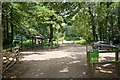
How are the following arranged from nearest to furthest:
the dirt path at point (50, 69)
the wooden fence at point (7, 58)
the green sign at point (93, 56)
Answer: the green sign at point (93, 56)
the dirt path at point (50, 69)
the wooden fence at point (7, 58)

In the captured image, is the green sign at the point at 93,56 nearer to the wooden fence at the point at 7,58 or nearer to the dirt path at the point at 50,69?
the dirt path at the point at 50,69

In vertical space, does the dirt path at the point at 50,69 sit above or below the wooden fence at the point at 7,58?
below

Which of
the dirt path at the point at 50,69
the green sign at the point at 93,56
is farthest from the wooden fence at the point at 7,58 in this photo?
the green sign at the point at 93,56

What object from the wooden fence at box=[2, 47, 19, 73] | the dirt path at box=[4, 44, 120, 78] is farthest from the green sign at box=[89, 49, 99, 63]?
the wooden fence at box=[2, 47, 19, 73]

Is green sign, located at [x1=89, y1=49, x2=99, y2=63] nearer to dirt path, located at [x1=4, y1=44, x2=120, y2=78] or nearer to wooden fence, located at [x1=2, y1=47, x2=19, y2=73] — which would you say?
dirt path, located at [x1=4, y1=44, x2=120, y2=78]

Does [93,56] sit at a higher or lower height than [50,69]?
higher

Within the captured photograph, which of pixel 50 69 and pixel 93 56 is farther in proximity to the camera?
pixel 50 69

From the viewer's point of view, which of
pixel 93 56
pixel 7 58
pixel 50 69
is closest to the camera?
pixel 93 56

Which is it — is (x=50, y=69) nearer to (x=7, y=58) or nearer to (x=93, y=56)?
(x=7, y=58)

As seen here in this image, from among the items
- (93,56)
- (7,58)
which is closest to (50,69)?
(7,58)

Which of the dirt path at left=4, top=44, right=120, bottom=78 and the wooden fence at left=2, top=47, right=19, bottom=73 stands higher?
the wooden fence at left=2, top=47, right=19, bottom=73

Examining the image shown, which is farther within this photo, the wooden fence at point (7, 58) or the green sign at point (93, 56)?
the wooden fence at point (7, 58)

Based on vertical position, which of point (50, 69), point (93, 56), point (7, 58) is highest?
point (93, 56)

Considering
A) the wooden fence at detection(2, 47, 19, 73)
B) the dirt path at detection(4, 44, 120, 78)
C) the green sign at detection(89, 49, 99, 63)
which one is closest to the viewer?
the green sign at detection(89, 49, 99, 63)
